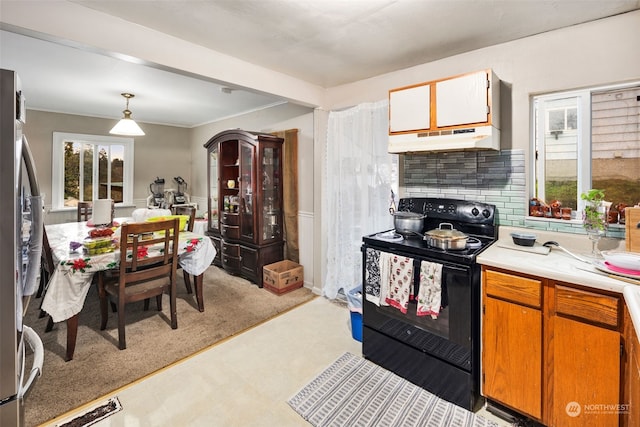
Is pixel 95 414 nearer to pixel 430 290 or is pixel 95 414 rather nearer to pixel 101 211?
pixel 430 290

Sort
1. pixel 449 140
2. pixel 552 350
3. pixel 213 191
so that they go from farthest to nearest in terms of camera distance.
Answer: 1. pixel 213 191
2. pixel 449 140
3. pixel 552 350

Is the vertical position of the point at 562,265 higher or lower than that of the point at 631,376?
higher

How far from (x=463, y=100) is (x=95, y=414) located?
3.03 m

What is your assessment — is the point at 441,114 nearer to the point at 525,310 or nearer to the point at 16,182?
the point at 525,310

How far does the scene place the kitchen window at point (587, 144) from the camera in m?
1.93

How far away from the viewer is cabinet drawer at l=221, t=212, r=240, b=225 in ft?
13.5

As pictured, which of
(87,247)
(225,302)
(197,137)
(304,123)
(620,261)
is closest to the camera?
(620,261)

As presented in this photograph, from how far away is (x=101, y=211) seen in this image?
331 centimetres

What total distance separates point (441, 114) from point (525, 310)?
4.49 feet

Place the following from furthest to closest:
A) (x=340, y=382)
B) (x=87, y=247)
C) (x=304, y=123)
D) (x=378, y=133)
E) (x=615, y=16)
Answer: (x=304, y=123) < (x=378, y=133) < (x=87, y=247) < (x=340, y=382) < (x=615, y=16)

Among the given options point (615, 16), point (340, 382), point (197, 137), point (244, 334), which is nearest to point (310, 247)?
point (244, 334)

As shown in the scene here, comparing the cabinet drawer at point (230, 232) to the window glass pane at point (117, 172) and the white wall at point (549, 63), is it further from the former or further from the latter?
the white wall at point (549, 63)

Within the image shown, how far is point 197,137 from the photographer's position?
6137 mm

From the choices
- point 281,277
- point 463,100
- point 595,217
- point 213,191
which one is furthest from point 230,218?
point 595,217
